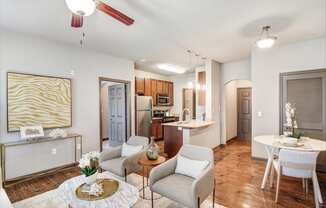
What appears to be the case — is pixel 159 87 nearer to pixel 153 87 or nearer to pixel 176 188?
pixel 153 87

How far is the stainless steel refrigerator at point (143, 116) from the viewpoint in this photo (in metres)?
5.58

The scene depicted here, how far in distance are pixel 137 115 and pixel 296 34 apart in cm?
447

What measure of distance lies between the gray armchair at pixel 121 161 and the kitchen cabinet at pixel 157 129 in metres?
3.08

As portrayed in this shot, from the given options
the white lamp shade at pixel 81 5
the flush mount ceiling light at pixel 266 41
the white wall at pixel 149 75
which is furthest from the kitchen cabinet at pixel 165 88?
the white lamp shade at pixel 81 5

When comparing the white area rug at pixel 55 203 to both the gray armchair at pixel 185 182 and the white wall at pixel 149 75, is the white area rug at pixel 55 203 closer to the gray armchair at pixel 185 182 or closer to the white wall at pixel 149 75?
the gray armchair at pixel 185 182

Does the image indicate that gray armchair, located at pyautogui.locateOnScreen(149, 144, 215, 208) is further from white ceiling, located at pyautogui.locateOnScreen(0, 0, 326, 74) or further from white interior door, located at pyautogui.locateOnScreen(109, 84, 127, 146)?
white interior door, located at pyautogui.locateOnScreen(109, 84, 127, 146)

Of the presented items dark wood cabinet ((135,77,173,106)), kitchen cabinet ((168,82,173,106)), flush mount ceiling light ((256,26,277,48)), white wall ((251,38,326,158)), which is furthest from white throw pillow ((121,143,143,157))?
kitchen cabinet ((168,82,173,106))

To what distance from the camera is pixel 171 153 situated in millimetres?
4434

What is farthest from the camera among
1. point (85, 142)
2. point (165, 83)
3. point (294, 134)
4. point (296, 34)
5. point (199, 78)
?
point (165, 83)

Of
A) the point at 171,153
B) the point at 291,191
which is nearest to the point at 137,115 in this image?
the point at 171,153

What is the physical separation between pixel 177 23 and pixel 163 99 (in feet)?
14.6

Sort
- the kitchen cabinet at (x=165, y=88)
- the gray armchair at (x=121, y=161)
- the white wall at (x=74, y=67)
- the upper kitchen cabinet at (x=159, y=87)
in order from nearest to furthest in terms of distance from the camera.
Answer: the gray armchair at (x=121, y=161)
the white wall at (x=74, y=67)
the upper kitchen cabinet at (x=159, y=87)
the kitchen cabinet at (x=165, y=88)

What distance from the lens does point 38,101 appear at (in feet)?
11.3

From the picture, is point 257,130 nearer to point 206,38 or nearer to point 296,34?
point 296,34
